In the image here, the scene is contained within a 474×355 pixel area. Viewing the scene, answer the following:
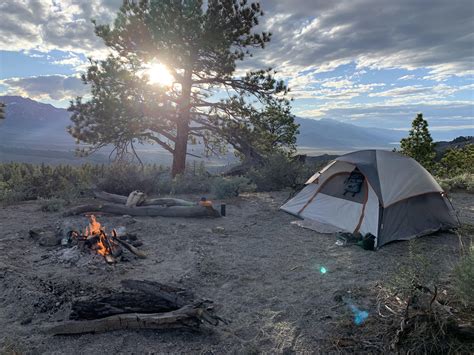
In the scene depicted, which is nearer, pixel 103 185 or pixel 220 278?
pixel 220 278

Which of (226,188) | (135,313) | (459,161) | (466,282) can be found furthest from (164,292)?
(459,161)

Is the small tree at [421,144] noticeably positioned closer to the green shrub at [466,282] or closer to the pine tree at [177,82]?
the pine tree at [177,82]

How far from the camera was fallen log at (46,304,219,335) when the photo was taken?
3965 mm

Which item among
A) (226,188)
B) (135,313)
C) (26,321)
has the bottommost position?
(26,321)

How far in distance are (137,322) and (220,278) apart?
6.22 feet

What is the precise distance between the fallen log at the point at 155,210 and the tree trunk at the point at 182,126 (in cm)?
775

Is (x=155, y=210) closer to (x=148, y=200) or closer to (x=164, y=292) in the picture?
(x=148, y=200)

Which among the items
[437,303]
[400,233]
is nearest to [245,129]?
[400,233]

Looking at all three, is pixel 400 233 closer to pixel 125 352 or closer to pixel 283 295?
A: pixel 283 295

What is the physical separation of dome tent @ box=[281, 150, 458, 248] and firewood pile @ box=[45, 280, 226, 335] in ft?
15.1

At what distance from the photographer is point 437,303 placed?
3561 millimetres

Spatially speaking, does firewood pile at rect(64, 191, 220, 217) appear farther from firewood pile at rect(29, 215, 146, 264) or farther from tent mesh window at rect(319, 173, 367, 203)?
tent mesh window at rect(319, 173, 367, 203)

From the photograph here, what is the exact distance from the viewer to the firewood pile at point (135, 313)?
13.0 feet

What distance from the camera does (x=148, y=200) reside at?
34.1 ft
